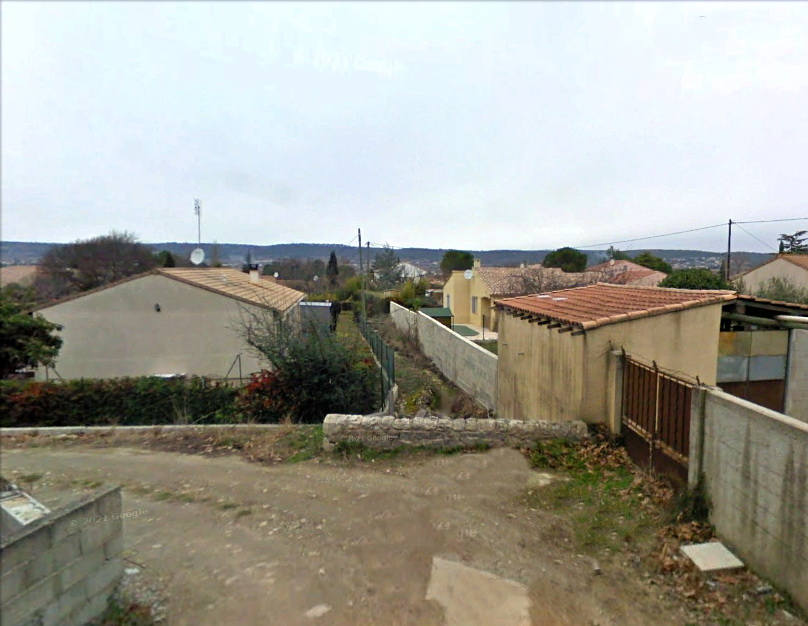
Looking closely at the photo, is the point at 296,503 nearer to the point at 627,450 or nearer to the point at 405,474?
the point at 405,474

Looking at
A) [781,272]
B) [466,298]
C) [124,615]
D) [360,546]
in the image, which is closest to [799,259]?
[781,272]

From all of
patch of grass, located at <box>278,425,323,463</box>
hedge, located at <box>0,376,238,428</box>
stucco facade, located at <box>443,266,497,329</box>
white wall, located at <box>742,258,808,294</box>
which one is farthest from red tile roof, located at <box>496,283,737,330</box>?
stucco facade, located at <box>443,266,497,329</box>

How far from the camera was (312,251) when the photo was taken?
5431cm

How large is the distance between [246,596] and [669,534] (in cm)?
387

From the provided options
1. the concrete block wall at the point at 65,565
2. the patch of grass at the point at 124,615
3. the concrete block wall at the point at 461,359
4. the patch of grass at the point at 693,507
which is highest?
the concrete block wall at the point at 65,565

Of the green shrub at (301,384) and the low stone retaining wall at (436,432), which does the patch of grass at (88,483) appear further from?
the green shrub at (301,384)

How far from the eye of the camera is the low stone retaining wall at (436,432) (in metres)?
6.82

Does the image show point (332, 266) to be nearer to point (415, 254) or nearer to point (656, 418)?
point (415, 254)

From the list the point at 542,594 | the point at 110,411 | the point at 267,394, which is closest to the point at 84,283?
the point at 110,411

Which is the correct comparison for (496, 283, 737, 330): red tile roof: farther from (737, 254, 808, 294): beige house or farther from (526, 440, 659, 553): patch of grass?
(737, 254, 808, 294): beige house

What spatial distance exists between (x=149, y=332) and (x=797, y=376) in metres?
16.5

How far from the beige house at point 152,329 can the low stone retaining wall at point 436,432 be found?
8132mm

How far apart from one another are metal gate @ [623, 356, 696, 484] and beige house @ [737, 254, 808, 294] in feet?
54.2

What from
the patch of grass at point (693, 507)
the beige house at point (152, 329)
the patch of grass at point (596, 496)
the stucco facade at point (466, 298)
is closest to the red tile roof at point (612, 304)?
the patch of grass at point (596, 496)
